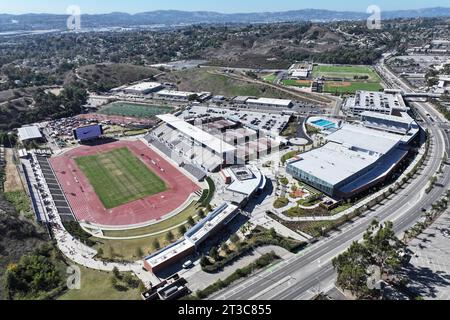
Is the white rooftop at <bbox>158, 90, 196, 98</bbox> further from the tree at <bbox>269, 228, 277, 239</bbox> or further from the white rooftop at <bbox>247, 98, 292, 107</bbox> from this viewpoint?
the tree at <bbox>269, 228, 277, 239</bbox>

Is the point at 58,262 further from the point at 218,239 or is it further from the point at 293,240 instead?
the point at 293,240

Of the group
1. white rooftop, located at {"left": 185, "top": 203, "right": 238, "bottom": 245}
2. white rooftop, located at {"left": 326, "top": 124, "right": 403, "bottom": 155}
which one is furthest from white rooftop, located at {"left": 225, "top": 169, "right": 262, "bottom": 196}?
white rooftop, located at {"left": 326, "top": 124, "right": 403, "bottom": 155}

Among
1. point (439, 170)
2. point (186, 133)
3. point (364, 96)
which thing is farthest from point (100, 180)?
point (364, 96)

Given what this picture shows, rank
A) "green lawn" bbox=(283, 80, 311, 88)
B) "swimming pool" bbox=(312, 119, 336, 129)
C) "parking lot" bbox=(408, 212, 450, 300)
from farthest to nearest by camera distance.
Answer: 1. "green lawn" bbox=(283, 80, 311, 88)
2. "swimming pool" bbox=(312, 119, 336, 129)
3. "parking lot" bbox=(408, 212, 450, 300)

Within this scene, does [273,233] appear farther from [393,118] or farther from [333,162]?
[393,118]

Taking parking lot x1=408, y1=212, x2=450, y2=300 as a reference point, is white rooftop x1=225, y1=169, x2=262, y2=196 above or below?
above
